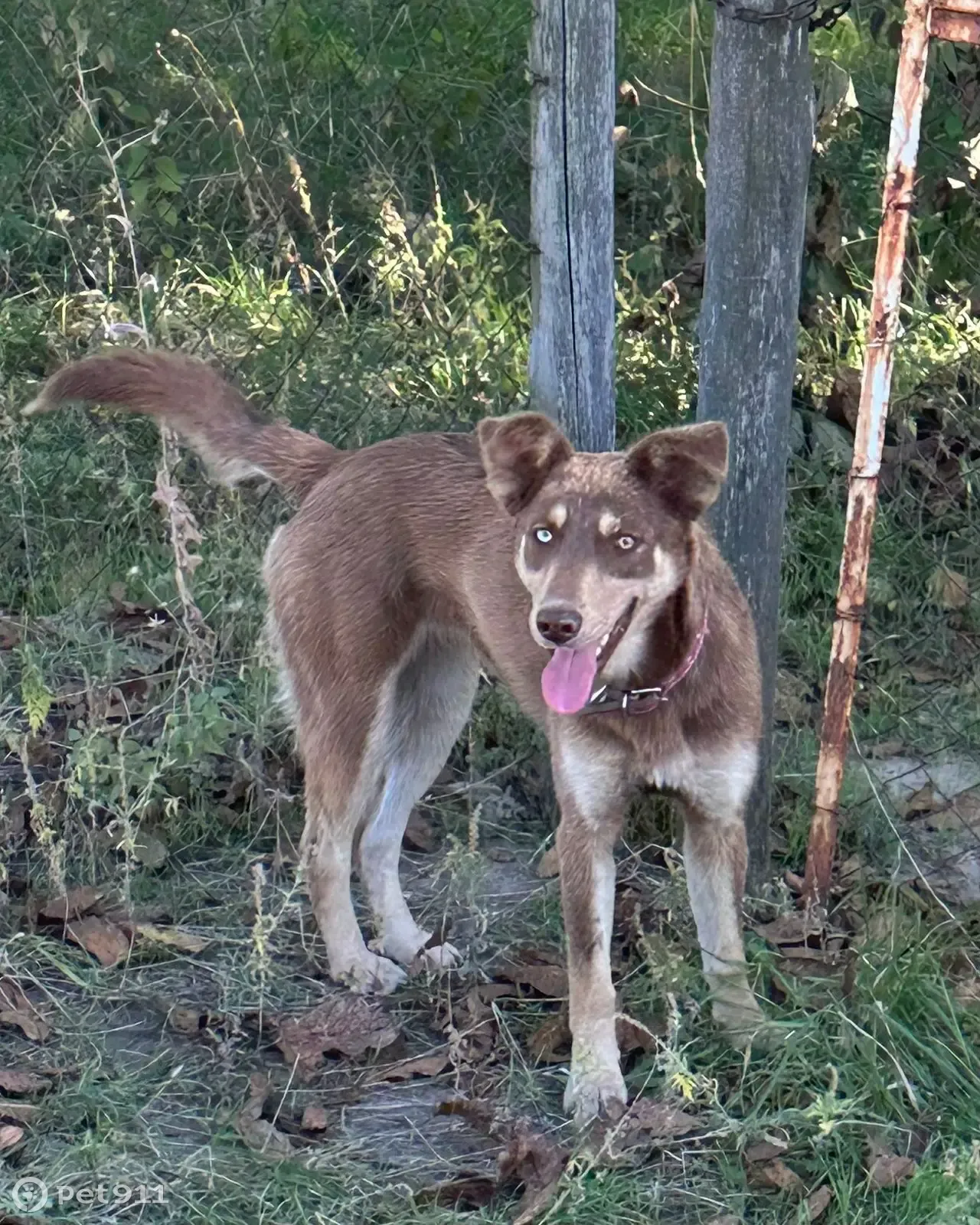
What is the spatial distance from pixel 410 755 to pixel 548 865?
44 centimetres

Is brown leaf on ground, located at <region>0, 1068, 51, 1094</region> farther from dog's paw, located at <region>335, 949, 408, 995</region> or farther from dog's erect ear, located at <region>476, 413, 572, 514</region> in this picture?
dog's erect ear, located at <region>476, 413, 572, 514</region>

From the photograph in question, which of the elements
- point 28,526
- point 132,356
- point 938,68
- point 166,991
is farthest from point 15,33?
point 166,991

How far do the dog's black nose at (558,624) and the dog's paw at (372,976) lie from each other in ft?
3.77

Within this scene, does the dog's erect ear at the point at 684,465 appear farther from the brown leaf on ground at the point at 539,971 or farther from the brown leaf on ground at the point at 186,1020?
the brown leaf on ground at the point at 186,1020

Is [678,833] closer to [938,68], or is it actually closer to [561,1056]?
[561,1056]

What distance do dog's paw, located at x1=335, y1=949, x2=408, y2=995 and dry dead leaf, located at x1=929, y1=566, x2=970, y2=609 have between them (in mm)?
1985

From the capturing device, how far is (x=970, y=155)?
4.39 metres

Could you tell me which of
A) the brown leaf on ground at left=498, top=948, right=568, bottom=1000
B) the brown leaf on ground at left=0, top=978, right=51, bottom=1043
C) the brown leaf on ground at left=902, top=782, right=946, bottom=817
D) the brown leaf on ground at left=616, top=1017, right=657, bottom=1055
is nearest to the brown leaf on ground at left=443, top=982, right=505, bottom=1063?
the brown leaf on ground at left=498, top=948, right=568, bottom=1000

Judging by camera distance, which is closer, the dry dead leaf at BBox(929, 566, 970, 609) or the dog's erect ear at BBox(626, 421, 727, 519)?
the dog's erect ear at BBox(626, 421, 727, 519)

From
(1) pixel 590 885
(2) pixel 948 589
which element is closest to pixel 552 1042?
(1) pixel 590 885

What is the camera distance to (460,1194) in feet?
10.2

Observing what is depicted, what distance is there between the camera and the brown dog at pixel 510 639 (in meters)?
3.31

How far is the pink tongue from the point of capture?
127 inches

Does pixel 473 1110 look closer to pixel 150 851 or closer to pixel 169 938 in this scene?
pixel 169 938
